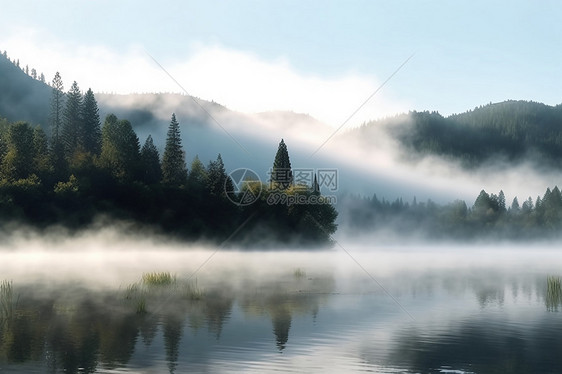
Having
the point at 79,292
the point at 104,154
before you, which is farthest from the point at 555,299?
the point at 104,154

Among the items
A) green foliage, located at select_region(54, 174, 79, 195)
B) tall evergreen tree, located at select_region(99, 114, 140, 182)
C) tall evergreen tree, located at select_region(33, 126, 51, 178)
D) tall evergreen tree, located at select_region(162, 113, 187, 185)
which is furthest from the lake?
tall evergreen tree, located at select_region(162, 113, 187, 185)

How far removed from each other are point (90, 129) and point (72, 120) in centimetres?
457

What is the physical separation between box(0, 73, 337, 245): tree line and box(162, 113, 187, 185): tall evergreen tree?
24cm

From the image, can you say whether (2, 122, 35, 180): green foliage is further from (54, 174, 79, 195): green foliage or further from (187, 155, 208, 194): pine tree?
(187, 155, 208, 194): pine tree

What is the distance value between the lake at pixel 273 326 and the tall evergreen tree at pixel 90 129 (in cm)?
9102

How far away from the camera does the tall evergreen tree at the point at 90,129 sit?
152 meters

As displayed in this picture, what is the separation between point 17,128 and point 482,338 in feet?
384

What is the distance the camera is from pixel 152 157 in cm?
15238

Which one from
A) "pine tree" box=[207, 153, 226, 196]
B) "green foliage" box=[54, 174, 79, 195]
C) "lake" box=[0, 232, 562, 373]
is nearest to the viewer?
"lake" box=[0, 232, 562, 373]

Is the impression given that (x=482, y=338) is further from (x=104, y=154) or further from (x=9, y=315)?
(x=104, y=154)

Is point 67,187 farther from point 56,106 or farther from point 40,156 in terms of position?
point 56,106

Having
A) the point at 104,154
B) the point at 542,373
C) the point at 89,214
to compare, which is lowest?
the point at 542,373

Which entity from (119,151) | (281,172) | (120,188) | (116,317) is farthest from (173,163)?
(116,317)

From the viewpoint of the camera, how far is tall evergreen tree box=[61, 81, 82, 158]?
150 m
